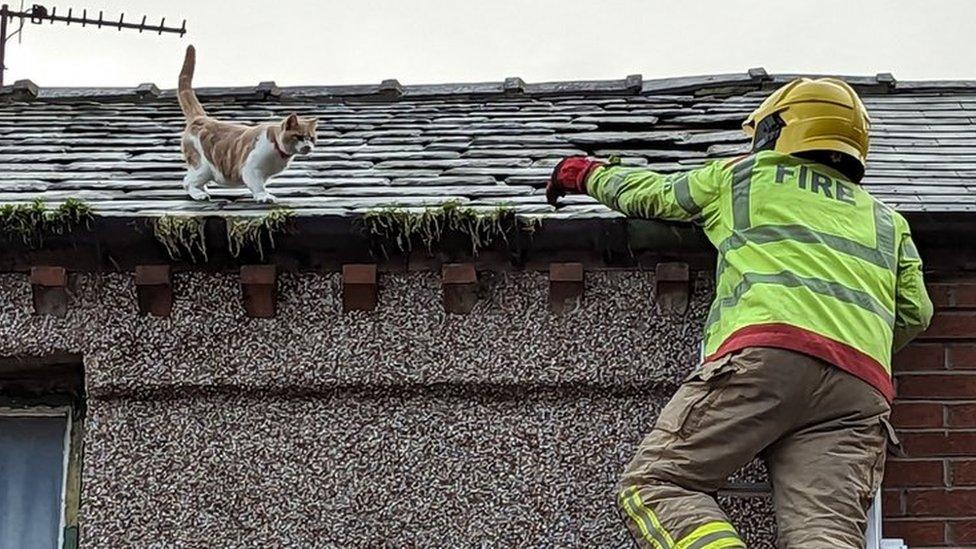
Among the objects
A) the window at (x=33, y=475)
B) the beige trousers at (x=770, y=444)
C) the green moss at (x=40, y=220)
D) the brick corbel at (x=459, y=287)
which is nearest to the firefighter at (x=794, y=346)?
the beige trousers at (x=770, y=444)

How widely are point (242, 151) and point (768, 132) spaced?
6.71 feet

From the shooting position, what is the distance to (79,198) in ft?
18.7

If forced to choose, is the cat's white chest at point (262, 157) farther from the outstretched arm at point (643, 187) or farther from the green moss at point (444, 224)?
the outstretched arm at point (643, 187)

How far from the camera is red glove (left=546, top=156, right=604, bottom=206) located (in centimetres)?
501

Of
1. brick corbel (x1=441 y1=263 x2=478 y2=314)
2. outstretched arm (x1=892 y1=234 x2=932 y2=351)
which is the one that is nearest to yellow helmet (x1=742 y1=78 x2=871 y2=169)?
outstretched arm (x1=892 y1=234 x2=932 y2=351)

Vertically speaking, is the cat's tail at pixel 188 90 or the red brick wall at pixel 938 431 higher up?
the cat's tail at pixel 188 90

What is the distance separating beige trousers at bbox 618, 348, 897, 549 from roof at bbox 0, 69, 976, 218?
37.1 inches

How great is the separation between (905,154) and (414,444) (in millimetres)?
2476

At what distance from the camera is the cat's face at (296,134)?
5508 mm

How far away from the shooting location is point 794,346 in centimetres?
417

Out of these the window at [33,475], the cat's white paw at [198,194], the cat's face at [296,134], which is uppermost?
the cat's face at [296,134]

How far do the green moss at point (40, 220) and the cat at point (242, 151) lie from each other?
2.06 ft

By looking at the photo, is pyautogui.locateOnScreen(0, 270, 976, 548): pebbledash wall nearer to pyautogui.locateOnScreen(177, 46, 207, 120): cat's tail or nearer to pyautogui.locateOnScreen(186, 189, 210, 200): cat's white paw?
pyautogui.locateOnScreen(186, 189, 210, 200): cat's white paw

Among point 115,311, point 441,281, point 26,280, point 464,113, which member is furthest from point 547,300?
point 464,113
